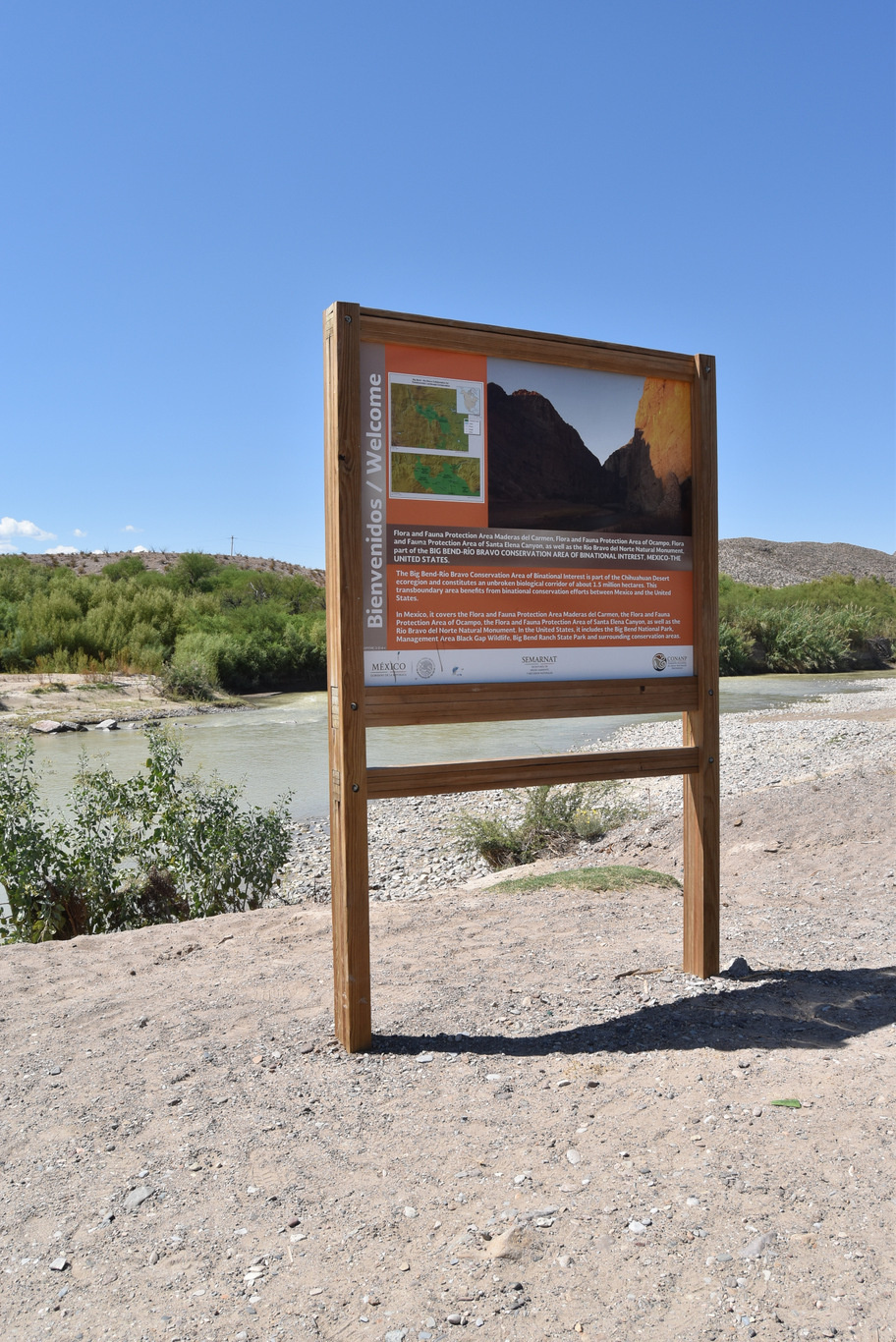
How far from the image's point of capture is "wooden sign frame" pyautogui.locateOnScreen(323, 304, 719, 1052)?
13.0 ft

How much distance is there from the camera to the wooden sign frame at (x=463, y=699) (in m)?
3.96

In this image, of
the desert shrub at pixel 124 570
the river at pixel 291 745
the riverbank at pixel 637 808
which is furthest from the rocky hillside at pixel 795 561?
the riverbank at pixel 637 808

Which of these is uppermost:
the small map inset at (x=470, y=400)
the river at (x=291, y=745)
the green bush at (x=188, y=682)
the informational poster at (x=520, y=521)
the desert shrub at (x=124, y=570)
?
the desert shrub at (x=124, y=570)

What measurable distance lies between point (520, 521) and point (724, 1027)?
2.44 meters

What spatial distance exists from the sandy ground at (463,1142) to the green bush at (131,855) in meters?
1.11

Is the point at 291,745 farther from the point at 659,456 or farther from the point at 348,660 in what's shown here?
the point at 348,660

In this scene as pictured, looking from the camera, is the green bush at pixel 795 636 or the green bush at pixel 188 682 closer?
the green bush at pixel 188 682

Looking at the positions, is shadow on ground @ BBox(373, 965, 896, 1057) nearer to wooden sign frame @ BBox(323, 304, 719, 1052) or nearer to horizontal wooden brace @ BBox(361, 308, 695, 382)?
wooden sign frame @ BBox(323, 304, 719, 1052)

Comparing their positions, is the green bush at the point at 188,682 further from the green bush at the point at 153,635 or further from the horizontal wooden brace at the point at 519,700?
the horizontal wooden brace at the point at 519,700

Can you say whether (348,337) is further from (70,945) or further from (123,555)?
(123,555)

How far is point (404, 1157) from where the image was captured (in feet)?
10.2

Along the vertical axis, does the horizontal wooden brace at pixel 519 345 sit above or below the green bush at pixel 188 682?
above

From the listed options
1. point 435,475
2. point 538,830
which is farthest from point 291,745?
point 435,475

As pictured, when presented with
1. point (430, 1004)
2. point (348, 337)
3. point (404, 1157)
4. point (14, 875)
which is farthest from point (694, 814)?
point (14, 875)
